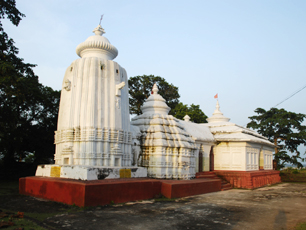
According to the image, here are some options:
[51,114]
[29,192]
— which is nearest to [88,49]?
[29,192]

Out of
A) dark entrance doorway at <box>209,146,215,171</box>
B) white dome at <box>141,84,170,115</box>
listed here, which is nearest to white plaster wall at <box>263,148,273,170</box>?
dark entrance doorway at <box>209,146,215,171</box>

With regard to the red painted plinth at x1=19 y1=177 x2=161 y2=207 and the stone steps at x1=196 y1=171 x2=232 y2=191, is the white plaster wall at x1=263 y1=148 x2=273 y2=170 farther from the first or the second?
the red painted plinth at x1=19 y1=177 x2=161 y2=207

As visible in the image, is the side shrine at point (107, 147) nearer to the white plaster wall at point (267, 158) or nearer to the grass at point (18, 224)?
the grass at point (18, 224)

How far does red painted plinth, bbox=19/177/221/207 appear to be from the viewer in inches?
354

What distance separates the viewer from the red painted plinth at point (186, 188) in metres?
11.5

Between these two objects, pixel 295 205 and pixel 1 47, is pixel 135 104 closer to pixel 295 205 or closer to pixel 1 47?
pixel 1 47

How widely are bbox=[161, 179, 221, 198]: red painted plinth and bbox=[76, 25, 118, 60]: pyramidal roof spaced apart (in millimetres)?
6723

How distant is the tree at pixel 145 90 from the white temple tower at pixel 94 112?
21.9 metres

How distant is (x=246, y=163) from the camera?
61.6 feet

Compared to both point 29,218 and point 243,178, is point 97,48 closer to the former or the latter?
point 29,218

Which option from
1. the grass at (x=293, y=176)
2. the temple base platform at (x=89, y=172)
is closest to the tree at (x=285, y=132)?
the grass at (x=293, y=176)

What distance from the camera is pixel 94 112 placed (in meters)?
12.1

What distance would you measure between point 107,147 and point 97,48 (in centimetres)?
486

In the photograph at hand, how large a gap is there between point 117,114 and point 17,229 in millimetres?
7062
